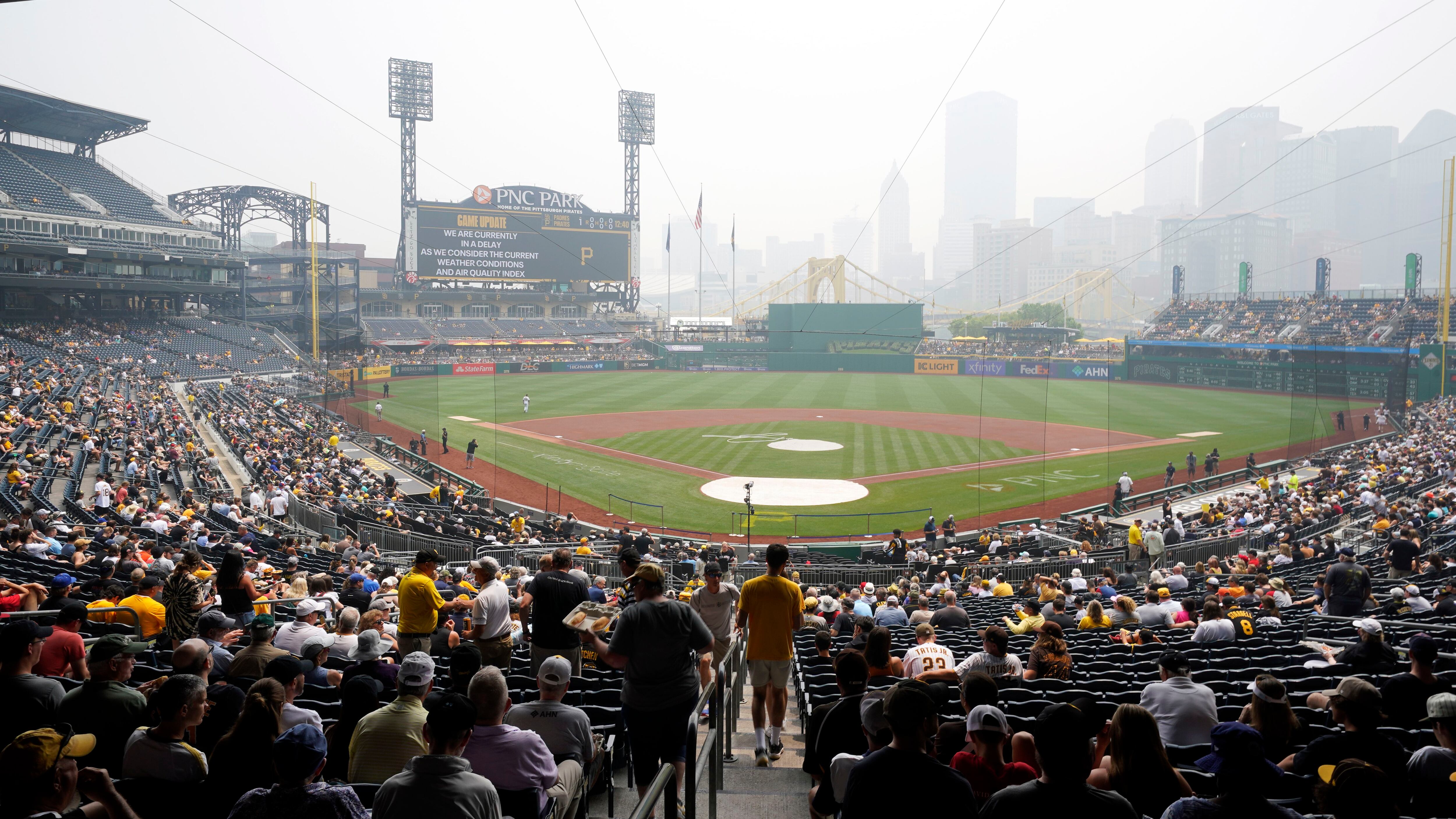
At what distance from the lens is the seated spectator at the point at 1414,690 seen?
17.9 ft

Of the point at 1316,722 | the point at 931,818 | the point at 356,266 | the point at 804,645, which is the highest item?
the point at 356,266

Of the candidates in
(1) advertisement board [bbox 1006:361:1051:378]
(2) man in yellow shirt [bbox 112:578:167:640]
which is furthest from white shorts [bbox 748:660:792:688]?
(1) advertisement board [bbox 1006:361:1051:378]

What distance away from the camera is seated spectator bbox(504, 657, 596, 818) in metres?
4.60

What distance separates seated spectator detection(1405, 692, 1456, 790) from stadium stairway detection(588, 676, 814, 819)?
3.00m

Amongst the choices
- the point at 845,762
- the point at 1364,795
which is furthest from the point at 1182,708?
the point at 845,762

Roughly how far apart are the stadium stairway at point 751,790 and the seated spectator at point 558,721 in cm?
69

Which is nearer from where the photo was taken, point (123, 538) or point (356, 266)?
point (123, 538)

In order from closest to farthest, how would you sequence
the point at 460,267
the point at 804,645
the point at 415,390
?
the point at 804,645 → the point at 415,390 → the point at 460,267

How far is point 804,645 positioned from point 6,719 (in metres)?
6.73

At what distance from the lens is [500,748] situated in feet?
13.3

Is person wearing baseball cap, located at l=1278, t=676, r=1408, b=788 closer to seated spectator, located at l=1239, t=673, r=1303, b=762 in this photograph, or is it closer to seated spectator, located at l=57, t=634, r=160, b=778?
seated spectator, located at l=1239, t=673, r=1303, b=762

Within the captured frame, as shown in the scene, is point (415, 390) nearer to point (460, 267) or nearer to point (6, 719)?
point (6, 719)

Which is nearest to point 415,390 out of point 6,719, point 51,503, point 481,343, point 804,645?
point 51,503

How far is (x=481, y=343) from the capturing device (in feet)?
286
